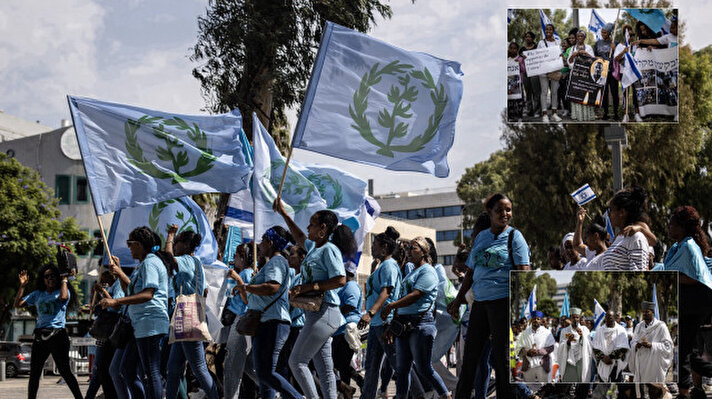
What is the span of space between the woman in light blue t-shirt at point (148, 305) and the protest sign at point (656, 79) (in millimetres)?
6695

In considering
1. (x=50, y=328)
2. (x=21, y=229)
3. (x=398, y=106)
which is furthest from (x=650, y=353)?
(x=21, y=229)

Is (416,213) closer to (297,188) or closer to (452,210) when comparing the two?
(452,210)

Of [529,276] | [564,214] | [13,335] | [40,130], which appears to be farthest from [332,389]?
[40,130]

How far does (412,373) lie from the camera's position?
10.8 meters

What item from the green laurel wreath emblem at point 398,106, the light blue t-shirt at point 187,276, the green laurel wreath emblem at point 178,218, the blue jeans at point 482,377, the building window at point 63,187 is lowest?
the blue jeans at point 482,377

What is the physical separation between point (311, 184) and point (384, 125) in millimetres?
3281

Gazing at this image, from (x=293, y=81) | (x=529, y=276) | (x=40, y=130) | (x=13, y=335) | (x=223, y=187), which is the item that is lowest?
(x=13, y=335)

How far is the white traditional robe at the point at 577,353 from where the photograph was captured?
5.87 metres

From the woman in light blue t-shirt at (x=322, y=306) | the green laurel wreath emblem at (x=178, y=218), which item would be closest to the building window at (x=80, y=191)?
the green laurel wreath emblem at (x=178, y=218)

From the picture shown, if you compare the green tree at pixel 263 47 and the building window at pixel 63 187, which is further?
the building window at pixel 63 187

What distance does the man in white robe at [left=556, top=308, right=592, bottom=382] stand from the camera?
5887mm

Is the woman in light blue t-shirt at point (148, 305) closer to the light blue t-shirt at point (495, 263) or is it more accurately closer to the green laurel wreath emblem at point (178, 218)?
the light blue t-shirt at point (495, 263)

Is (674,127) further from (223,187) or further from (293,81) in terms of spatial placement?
(223,187)

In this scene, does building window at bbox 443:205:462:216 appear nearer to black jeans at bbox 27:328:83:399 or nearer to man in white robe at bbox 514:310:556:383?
black jeans at bbox 27:328:83:399
